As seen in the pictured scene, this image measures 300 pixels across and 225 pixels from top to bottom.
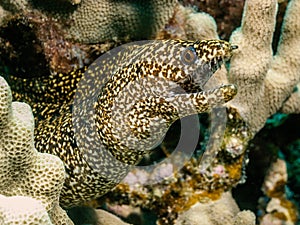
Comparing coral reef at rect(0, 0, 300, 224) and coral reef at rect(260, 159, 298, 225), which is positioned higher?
coral reef at rect(0, 0, 300, 224)

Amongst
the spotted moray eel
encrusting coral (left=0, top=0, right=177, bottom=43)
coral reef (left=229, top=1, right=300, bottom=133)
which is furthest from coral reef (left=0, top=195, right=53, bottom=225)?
coral reef (left=229, top=1, right=300, bottom=133)

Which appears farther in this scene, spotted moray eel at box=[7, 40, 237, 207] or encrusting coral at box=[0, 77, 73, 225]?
spotted moray eel at box=[7, 40, 237, 207]

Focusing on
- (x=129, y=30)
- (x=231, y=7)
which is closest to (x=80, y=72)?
(x=129, y=30)

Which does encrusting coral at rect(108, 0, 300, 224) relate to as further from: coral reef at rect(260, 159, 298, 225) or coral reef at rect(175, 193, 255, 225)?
coral reef at rect(260, 159, 298, 225)

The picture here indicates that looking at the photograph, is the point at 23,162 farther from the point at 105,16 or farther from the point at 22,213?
the point at 105,16

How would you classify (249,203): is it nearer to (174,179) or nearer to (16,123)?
(174,179)

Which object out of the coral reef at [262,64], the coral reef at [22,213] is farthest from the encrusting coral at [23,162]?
the coral reef at [262,64]

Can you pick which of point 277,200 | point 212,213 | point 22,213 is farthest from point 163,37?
point 22,213

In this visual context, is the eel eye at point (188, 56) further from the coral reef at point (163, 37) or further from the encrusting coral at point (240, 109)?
the encrusting coral at point (240, 109)
